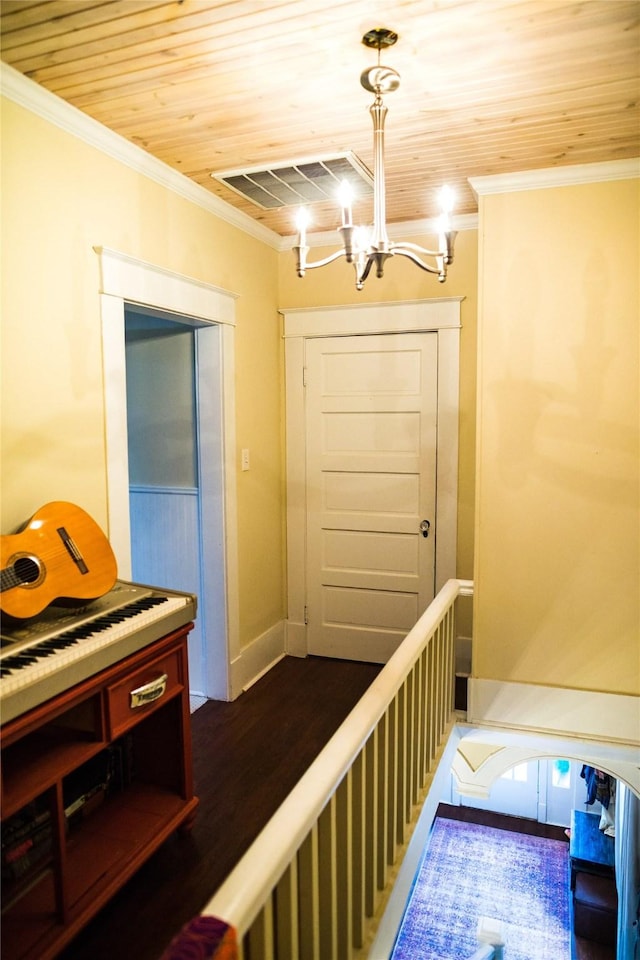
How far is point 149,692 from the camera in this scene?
2.00 metres

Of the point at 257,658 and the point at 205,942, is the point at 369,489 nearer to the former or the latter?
the point at 257,658

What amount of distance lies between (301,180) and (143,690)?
7.52ft

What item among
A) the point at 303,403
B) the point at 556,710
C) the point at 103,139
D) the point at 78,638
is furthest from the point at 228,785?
the point at 103,139

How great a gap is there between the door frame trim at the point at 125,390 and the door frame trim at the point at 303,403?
65 centimetres

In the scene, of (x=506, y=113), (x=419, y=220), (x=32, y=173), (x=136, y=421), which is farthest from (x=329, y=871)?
(x=419, y=220)

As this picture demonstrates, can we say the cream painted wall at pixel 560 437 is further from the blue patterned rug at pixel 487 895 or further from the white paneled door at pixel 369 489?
the blue patterned rug at pixel 487 895

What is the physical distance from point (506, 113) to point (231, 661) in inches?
112

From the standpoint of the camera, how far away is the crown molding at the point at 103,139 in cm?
196

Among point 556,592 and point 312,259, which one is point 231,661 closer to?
point 556,592

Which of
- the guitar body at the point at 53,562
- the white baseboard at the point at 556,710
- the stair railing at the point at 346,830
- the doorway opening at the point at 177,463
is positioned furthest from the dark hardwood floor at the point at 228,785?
the guitar body at the point at 53,562

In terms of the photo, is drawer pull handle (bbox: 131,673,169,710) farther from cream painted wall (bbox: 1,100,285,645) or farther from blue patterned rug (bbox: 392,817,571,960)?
blue patterned rug (bbox: 392,817,571,960)

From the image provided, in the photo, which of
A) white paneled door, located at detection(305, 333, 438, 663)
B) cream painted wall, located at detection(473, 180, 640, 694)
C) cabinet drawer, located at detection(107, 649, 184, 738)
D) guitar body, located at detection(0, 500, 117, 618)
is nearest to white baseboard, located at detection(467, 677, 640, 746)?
cream painted wall, located at detection(473, 180, 640, 694)

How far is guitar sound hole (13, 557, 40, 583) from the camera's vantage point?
1.80 metres

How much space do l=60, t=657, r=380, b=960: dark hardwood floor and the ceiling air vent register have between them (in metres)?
2.61
